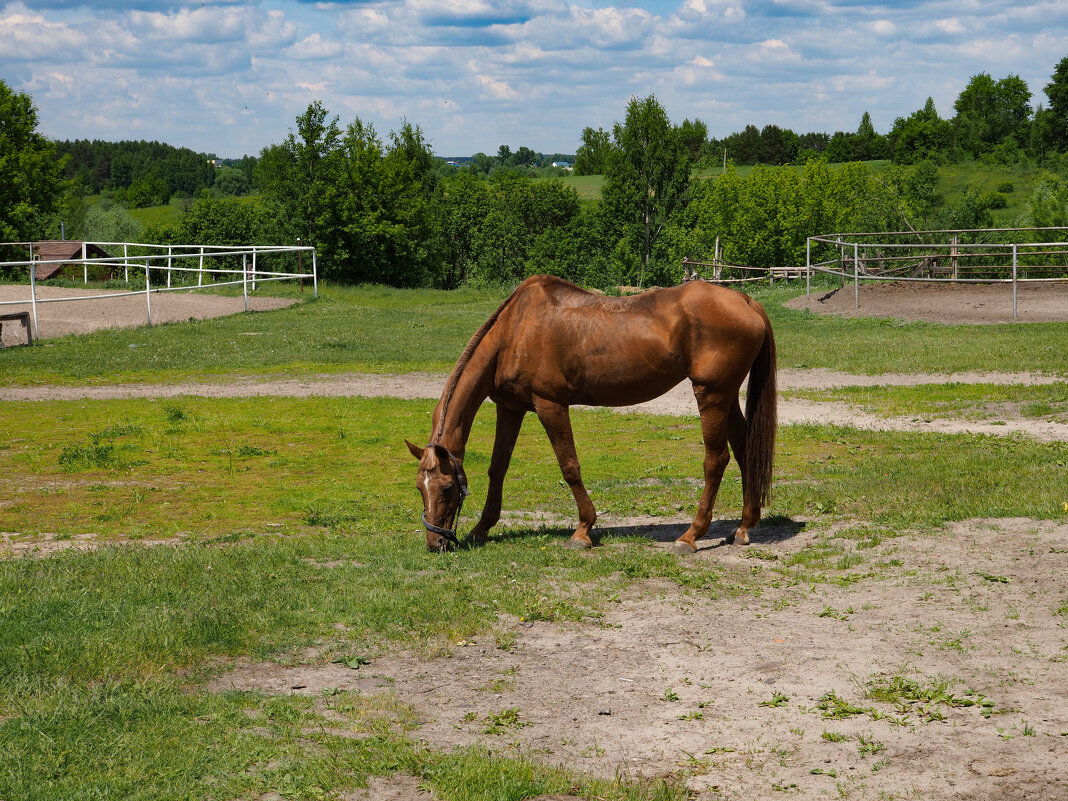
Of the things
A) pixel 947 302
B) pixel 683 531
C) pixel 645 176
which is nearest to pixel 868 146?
pixel 645 176

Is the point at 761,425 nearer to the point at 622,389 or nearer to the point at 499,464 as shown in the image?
the point at 622,389

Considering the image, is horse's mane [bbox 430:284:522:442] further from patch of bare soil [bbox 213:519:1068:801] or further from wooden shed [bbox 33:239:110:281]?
wooden shed [bbox 33:239:110:281]

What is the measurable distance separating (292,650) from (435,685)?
39.7 inches

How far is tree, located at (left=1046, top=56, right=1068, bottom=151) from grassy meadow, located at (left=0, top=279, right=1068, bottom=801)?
67.1 meters

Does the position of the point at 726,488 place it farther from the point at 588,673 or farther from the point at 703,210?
the point at 703,210

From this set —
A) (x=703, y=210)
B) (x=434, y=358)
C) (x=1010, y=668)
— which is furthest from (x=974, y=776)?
(x=703, y=210)

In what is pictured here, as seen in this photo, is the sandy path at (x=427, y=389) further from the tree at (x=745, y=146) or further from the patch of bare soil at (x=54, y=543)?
the tree at (x=745, y=146)

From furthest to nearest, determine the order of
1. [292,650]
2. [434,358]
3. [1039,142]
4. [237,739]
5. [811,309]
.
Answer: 1. [1039,142]
2. [811,309]
3. [434,358]
4. [292,650]
5. [237,739]

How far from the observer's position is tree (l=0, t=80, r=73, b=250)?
47812mm

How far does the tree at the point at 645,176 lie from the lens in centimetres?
4831

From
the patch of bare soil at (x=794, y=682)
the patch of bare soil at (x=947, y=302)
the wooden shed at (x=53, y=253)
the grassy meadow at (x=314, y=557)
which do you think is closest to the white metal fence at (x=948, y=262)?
the patch of bare soil at (x=947, y=302)

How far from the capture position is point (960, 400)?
13867mm

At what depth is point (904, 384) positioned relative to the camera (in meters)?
15.7

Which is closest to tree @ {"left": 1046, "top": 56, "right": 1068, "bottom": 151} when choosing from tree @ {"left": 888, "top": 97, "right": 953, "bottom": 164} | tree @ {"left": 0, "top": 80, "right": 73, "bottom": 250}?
tree @ {"left": 888, "top": 97, "right": 953, "bottom": 164}
